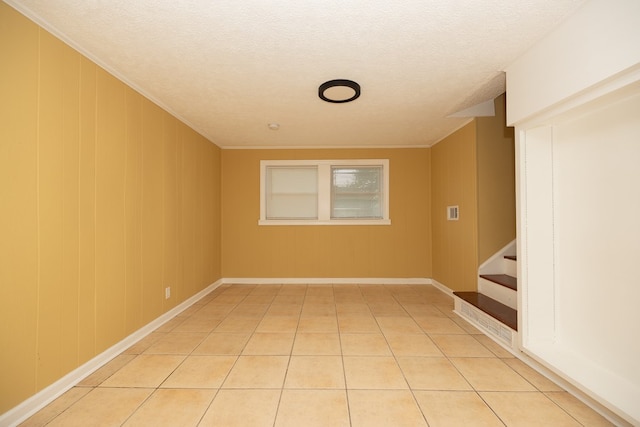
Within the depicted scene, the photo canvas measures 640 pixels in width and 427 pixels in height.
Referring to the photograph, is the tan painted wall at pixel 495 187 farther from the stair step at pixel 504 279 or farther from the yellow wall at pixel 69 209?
the yellow wall at pixel 69 209

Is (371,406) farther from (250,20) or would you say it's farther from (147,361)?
(250,20)

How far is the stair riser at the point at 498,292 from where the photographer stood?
10.4 feet

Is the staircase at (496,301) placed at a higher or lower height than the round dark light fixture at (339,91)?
lower

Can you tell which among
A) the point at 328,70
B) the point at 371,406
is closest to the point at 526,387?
the point at 371,406

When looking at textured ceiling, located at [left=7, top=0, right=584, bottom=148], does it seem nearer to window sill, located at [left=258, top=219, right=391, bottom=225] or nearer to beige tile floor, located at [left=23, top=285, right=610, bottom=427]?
window sill, located at [left=258, top=219, right=391, bottom=225]

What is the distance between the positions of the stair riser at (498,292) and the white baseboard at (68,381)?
A: 3.74 meters

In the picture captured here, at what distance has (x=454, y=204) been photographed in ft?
14.8

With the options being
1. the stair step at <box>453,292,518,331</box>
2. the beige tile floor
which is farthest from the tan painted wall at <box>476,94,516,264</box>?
the beige tile floor

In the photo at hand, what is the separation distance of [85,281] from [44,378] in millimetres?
640

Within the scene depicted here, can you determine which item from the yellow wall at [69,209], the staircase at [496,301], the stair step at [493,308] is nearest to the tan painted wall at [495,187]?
the staircase at [496,301]

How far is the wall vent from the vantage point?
4.44 m

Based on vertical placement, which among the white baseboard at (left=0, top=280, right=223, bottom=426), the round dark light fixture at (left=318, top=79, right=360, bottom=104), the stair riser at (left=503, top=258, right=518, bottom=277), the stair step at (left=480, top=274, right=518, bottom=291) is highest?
the round dark light fixture at (left=318, top=79, right=360, bottom=104)

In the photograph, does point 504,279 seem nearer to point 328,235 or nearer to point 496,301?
point 496,301

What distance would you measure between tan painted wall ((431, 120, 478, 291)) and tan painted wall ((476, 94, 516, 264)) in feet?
0.28
